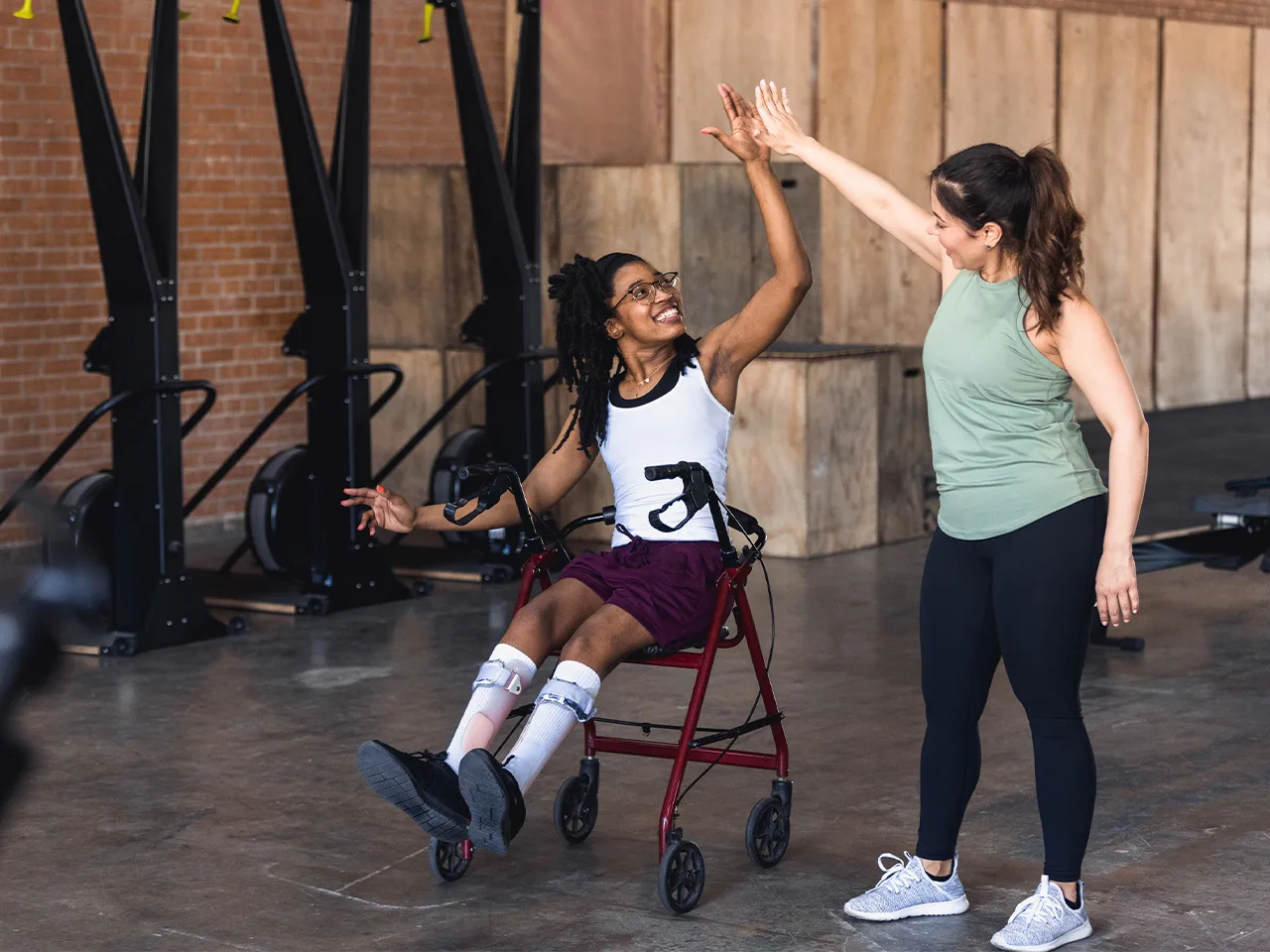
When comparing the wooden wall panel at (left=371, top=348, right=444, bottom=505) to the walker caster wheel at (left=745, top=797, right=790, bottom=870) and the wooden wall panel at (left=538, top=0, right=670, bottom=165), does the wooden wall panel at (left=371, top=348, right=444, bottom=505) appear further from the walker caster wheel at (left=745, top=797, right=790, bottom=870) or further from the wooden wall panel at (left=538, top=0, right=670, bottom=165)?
the walker caster wheel at (left=745, top=797, right=790, bottom=870)

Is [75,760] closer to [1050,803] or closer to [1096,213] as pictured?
[1050,803]

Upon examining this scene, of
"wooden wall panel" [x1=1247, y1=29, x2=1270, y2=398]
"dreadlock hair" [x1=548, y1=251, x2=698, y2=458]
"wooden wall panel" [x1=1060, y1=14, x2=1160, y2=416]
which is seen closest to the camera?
"dreadlock hair" [x1=548, y1=251, x2=698, y2=458]

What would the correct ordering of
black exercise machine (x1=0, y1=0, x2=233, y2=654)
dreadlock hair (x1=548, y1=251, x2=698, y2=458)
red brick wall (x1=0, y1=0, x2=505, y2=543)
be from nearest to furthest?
1. dreadlock hair (x1=548, y1=251, x2=698, y2=458)
2. black exercise machine (x1=0, y1=0, x2=233, y2=654)
3. red brick wall (x1=0, y1=0, x2=505, y2=543)

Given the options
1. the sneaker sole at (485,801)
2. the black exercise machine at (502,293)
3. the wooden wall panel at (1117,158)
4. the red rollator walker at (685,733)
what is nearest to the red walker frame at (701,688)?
the red rollator walker at (685,733)

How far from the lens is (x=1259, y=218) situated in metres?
14.4

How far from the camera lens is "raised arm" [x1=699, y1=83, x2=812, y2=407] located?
12.7 ft

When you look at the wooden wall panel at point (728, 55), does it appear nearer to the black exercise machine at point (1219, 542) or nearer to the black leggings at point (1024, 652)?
the black exercise machine at point (1219, 542)

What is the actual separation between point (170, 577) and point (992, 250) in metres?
3.85

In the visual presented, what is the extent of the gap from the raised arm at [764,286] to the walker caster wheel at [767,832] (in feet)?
2.82

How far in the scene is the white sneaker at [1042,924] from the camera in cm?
345

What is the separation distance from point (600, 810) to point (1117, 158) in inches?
381

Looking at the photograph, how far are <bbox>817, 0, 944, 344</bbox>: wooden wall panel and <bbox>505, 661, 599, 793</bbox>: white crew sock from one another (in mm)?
7185

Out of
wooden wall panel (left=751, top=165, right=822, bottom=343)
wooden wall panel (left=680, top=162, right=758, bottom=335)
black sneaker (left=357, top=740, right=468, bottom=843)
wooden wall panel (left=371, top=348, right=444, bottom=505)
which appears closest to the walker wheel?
black sneaker (left=357, top=740, right=468, bottom=843)

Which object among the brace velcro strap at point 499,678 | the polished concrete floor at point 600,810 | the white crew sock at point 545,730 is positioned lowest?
the polished concrete floor at point 600,810
